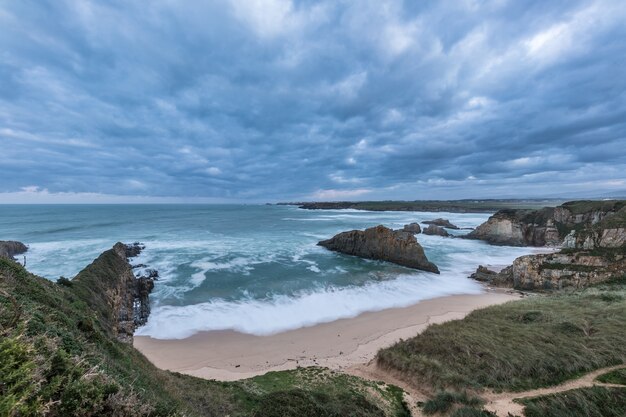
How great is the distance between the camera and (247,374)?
1367 centimetres

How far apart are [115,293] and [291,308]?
1254cm

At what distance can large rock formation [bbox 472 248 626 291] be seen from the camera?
81.7 feet

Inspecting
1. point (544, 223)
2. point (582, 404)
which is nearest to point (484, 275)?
point (582, 404)

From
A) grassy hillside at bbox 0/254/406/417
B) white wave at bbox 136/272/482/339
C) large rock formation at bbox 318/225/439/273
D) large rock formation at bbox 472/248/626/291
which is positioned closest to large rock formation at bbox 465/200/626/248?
large rock formation at bbox 472/248/626/291

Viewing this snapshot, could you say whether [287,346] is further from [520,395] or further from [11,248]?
[11,248]

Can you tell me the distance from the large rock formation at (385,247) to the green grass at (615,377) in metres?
23.8

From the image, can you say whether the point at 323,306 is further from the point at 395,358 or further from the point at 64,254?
the point at 64,254

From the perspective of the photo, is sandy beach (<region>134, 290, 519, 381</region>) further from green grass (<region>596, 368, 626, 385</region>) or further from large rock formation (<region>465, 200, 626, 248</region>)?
large rock formation (<region>465, 200, 626, 248</region>)

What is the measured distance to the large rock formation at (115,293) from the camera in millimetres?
15490

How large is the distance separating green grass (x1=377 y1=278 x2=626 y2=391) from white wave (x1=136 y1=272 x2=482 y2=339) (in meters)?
8.59

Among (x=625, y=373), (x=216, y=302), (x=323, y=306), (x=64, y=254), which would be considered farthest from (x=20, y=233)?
(x=625, y=373)

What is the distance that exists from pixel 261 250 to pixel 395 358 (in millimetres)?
34985

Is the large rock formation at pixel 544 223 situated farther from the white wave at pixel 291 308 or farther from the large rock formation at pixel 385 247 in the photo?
the white wave at pixel 291 308

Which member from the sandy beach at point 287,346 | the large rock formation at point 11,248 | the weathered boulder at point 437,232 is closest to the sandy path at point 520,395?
the sandy beach at point 287,346
